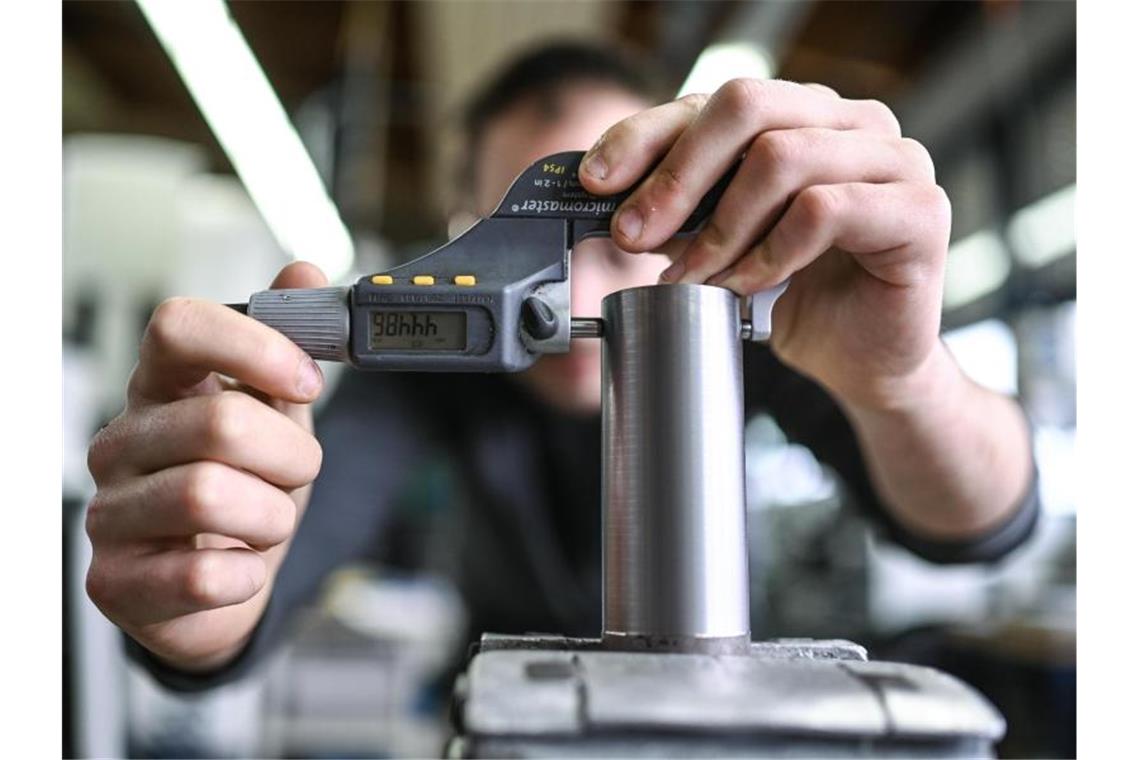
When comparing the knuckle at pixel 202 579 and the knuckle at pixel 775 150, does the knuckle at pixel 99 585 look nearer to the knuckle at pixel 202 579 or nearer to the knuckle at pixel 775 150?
the knuckle at pixel 202 579

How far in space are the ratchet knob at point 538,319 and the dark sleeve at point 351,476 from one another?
1.37 ft

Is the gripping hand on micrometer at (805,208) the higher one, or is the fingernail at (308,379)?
the gripping hand on micrometer at (805,208)

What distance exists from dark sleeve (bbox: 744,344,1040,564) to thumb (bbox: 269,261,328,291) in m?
0.31

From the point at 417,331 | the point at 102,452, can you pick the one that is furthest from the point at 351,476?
the point at 417,331

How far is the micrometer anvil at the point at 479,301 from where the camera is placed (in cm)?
38

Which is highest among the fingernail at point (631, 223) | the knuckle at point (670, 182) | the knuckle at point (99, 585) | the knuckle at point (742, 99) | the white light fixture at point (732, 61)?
the white light fixture at point (732, 61)

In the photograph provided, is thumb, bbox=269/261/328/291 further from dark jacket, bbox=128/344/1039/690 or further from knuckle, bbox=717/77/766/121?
dark jacket, bbox=128/344/1039/690

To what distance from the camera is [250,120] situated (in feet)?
6.73

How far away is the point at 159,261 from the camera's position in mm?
1979

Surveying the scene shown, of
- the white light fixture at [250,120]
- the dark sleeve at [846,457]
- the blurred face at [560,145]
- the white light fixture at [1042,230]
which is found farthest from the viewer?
the white light fixture at [1042,230]

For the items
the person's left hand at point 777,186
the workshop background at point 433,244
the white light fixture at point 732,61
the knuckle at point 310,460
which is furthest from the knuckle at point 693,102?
the white light fixture at point 732,61

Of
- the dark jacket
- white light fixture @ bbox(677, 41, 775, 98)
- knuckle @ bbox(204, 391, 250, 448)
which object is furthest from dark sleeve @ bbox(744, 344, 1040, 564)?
white light fixture @ bbox(677, 41, 775, 98)

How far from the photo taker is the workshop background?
1.82 m

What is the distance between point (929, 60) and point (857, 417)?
2.61 meters
